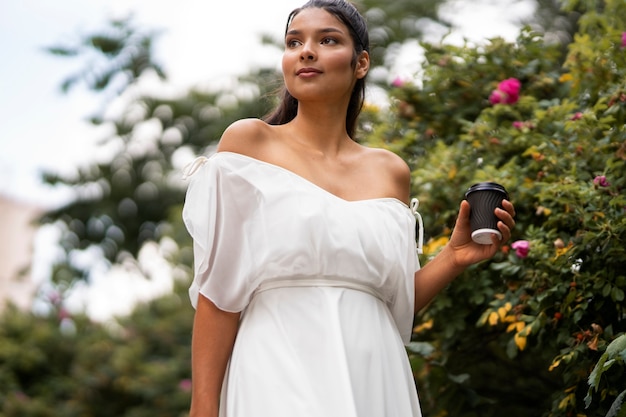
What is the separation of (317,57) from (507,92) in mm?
1691

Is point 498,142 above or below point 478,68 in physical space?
below

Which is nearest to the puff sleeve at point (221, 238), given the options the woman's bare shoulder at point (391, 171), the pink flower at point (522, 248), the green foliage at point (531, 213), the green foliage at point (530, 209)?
the woman's bare shoulder at point (391, 171)

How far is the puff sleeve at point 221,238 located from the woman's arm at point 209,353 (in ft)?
0.12

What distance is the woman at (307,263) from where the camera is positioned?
7.47 ft

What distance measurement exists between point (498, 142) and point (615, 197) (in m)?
0.88

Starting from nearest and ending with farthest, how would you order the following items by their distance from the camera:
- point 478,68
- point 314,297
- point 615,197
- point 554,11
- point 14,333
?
point 314,297 < point 615,197 < point 478,68 < point 554,11 < point 14,333

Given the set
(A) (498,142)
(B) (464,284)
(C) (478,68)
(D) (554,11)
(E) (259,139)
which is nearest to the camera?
(E) (259,139)

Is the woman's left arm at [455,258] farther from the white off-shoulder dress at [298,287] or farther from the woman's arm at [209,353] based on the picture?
the woman's arm at [209,353]

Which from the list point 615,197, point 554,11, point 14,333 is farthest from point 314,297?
point 14,333

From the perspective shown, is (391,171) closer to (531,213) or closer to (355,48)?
(355,48)

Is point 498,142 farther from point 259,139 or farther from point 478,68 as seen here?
point 259,139

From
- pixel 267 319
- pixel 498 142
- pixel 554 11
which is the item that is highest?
pixel 554 11

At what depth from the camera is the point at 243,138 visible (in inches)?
97.5

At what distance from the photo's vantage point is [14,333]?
1060cm
